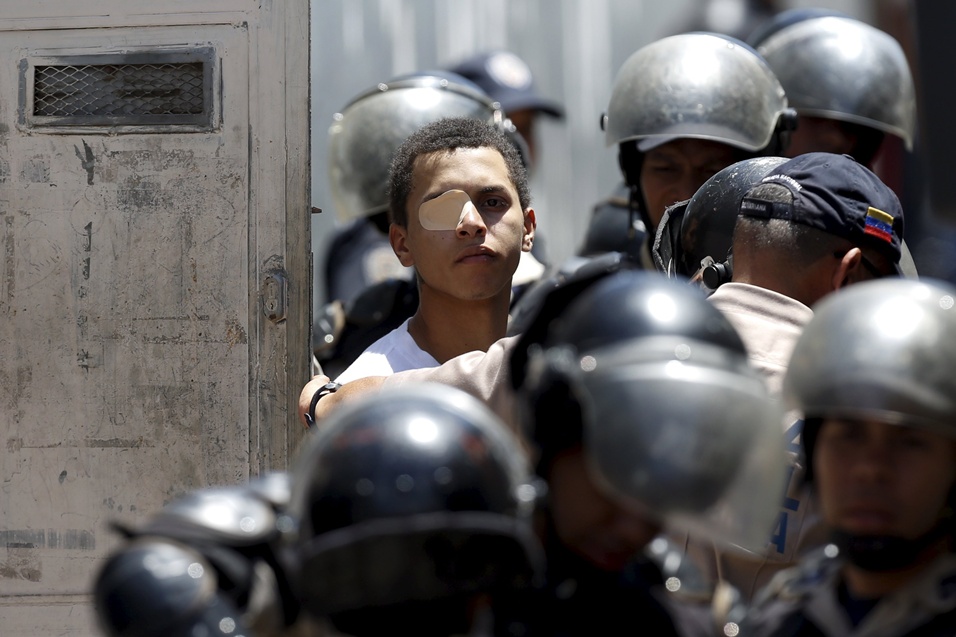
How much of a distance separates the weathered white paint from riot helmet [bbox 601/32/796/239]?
3.73 feet

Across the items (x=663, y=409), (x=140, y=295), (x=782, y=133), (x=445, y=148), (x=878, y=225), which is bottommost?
(x=663, y=409)

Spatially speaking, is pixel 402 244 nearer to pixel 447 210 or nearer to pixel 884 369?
Answer: pixel 447 210

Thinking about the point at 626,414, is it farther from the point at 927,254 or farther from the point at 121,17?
the point at 927,254

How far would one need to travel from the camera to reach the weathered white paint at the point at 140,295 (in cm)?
376

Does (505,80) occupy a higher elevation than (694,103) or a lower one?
higher

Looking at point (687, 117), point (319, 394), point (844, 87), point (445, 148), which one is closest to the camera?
point (319, 394)

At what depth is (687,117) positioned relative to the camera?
4.30m

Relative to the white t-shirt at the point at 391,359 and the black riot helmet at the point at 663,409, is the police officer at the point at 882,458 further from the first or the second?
the white t-shirt at the point at 391,359

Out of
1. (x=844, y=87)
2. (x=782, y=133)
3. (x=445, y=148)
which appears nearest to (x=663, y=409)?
(x=445, y=148)

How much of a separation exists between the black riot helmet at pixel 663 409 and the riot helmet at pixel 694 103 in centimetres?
227

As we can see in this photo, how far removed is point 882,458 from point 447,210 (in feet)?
5.91

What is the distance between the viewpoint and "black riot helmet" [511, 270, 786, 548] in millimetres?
1931

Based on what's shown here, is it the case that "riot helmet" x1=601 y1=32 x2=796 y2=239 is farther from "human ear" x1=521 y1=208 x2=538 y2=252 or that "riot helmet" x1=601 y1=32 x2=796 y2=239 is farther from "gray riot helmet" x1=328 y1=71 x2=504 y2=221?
"gray riot helmet" x1=328 y1=71 x2=504 y2=221

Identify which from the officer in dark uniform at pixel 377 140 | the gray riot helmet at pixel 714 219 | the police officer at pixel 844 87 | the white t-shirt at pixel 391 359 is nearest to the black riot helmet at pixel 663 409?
the gray riot helmet at pixel 714 219
